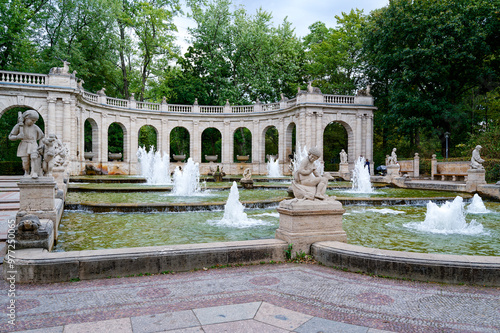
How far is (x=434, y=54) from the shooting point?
28.7 metres

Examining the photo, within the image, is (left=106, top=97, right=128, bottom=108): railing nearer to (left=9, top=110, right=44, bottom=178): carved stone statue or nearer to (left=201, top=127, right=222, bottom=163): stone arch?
(left=201, top=127, right=222, bottom=163): stone arch

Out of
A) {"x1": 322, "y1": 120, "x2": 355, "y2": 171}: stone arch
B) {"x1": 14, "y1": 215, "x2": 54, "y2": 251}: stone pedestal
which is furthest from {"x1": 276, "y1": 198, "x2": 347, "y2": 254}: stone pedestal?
{"x1": 322, "y1": 120, "x2": 355, "y2": 171}: stone arch

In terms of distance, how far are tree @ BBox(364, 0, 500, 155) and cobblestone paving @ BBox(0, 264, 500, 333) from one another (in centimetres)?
2940

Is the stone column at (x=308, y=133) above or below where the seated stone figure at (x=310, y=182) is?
above

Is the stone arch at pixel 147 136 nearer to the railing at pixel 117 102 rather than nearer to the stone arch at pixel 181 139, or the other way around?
the stone arch at pixel 181 139

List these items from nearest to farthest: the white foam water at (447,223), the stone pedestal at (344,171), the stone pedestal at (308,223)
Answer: the stone pedestal at (308,223)
the white foam water at (447,223)
the stone pedestal at (344,171)

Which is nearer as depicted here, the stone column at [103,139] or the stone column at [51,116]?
the stone column at [51,116]

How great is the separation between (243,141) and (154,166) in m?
19.4

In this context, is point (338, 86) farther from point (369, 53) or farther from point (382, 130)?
point (382, 130)

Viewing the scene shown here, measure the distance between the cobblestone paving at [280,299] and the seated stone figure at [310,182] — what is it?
1.70 meters

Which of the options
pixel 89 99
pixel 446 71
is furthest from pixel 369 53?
pixel 89 99

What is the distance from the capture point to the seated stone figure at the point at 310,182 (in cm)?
657

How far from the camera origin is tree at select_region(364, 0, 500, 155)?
27.9 meters

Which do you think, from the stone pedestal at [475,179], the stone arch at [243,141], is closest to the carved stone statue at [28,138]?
the stone pedestal at [475,179]
